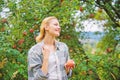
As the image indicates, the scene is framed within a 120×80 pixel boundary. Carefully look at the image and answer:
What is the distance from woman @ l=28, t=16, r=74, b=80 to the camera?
4176 mm

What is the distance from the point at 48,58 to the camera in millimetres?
4227

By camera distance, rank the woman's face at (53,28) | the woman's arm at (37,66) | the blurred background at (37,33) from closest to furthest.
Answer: the woman's arm at (37,66) → the woman's face at (53,28) → the blurred background at (37,33)

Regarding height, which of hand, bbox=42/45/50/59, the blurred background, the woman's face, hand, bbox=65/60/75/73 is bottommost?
the blurred background

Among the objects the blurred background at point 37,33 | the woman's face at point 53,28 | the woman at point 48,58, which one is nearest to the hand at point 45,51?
the woman at point 48,58

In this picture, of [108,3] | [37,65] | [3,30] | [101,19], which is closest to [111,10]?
[108,3]

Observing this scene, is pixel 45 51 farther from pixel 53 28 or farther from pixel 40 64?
pixel 53 28

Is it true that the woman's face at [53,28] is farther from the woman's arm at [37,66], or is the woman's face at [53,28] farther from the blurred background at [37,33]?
the blurred background at [37,33]

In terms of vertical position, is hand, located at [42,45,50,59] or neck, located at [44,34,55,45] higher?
neck, located at [44,34,55,45]

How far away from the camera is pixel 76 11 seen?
292 inches

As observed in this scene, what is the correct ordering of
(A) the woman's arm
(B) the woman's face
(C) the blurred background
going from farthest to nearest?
(C) the blurred background, (B) the woman's face, (A) the woman's arm

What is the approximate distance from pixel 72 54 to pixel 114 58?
764mm

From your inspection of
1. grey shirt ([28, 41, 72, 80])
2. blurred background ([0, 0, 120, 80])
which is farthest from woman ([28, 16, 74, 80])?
blurred background ([0, 0, 120, 80])

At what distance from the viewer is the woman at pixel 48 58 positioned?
4.18m

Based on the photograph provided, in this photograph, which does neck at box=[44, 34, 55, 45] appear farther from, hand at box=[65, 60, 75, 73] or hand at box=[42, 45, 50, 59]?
hand at box=[65, 60, 75, 73]
